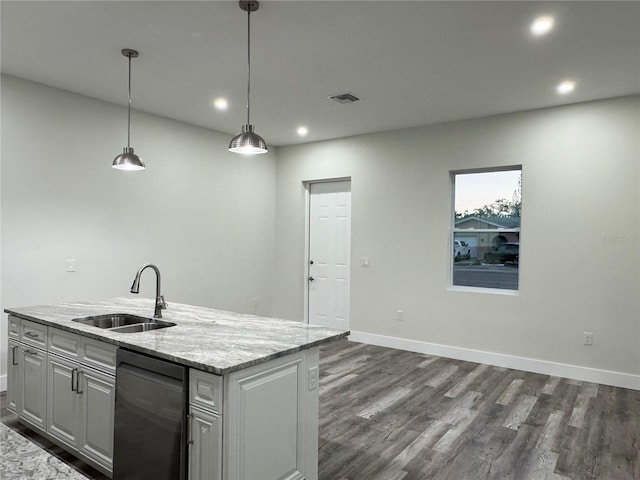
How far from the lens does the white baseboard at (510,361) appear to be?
162 inches

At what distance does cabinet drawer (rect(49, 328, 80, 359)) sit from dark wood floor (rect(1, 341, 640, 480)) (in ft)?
2.16

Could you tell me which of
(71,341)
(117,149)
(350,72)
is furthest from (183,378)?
(117,149)

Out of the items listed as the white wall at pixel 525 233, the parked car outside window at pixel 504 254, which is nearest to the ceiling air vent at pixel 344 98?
the white wall at pixel 525 233

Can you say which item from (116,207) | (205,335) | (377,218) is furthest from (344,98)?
(205,335)

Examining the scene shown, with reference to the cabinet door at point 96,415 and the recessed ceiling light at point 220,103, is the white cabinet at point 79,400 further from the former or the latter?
the recessed ceiling light at point 220,103

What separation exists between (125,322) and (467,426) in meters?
2.58

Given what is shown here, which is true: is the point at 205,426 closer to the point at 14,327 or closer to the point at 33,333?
the point at 33,333

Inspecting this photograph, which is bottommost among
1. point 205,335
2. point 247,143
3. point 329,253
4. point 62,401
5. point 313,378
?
point 62,401

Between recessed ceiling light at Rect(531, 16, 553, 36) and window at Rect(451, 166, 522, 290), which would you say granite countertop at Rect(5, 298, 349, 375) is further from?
window at Rect(451, 166, 522, 290)

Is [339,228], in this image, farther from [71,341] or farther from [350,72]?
[71,341]

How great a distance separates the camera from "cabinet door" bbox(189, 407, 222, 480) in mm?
1845

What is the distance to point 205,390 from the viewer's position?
1.90m

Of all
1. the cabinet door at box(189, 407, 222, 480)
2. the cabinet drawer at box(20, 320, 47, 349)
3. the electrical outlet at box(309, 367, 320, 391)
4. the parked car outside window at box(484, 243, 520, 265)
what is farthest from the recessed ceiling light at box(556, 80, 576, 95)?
the cabinet drawer at box(20, 320, 47, 349)

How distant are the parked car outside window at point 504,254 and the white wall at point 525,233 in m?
0.17
